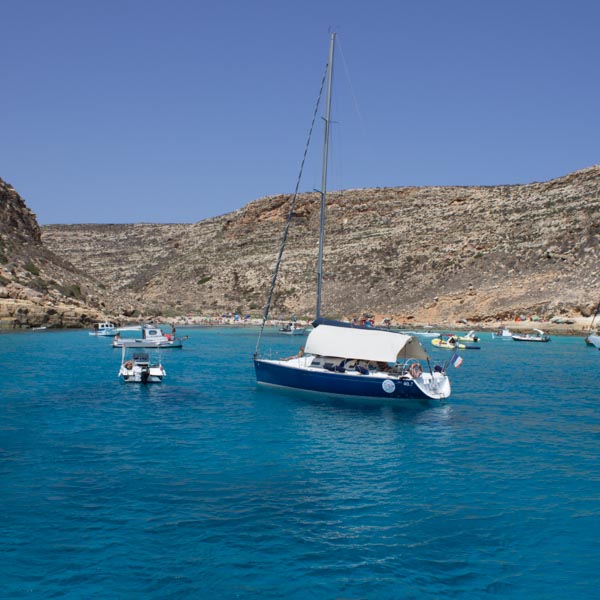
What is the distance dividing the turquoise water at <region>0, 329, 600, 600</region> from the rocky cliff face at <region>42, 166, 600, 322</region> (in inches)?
2418

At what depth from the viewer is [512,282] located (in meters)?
87.6

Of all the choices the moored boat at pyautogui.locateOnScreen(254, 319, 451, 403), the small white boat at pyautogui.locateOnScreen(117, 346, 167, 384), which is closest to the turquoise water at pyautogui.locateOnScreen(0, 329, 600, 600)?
the moored boat at pyautogui.locateOnScreen(254, 319, 451, 403)

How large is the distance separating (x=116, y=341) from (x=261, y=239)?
73944 millimetres

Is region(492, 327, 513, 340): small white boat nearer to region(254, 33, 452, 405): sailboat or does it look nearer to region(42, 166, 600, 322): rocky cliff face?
region(42, 166, 600, 322): rocky cliff face

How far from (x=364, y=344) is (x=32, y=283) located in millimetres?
61705

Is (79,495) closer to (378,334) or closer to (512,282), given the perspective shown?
(378,334)

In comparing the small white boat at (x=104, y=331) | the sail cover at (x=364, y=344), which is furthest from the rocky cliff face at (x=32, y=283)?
the sail cover at (x=364, y=344)

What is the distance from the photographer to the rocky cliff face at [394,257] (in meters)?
87.0

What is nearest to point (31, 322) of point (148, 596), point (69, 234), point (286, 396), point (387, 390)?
point (286, 396)

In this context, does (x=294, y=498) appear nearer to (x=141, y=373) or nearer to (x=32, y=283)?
(x=141, y=373)

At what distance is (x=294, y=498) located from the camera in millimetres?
14836

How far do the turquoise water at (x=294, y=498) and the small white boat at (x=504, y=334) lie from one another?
145ft

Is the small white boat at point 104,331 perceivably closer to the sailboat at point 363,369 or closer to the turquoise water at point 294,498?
the turquoise water at point 294,498

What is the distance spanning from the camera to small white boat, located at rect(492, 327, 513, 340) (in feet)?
235
